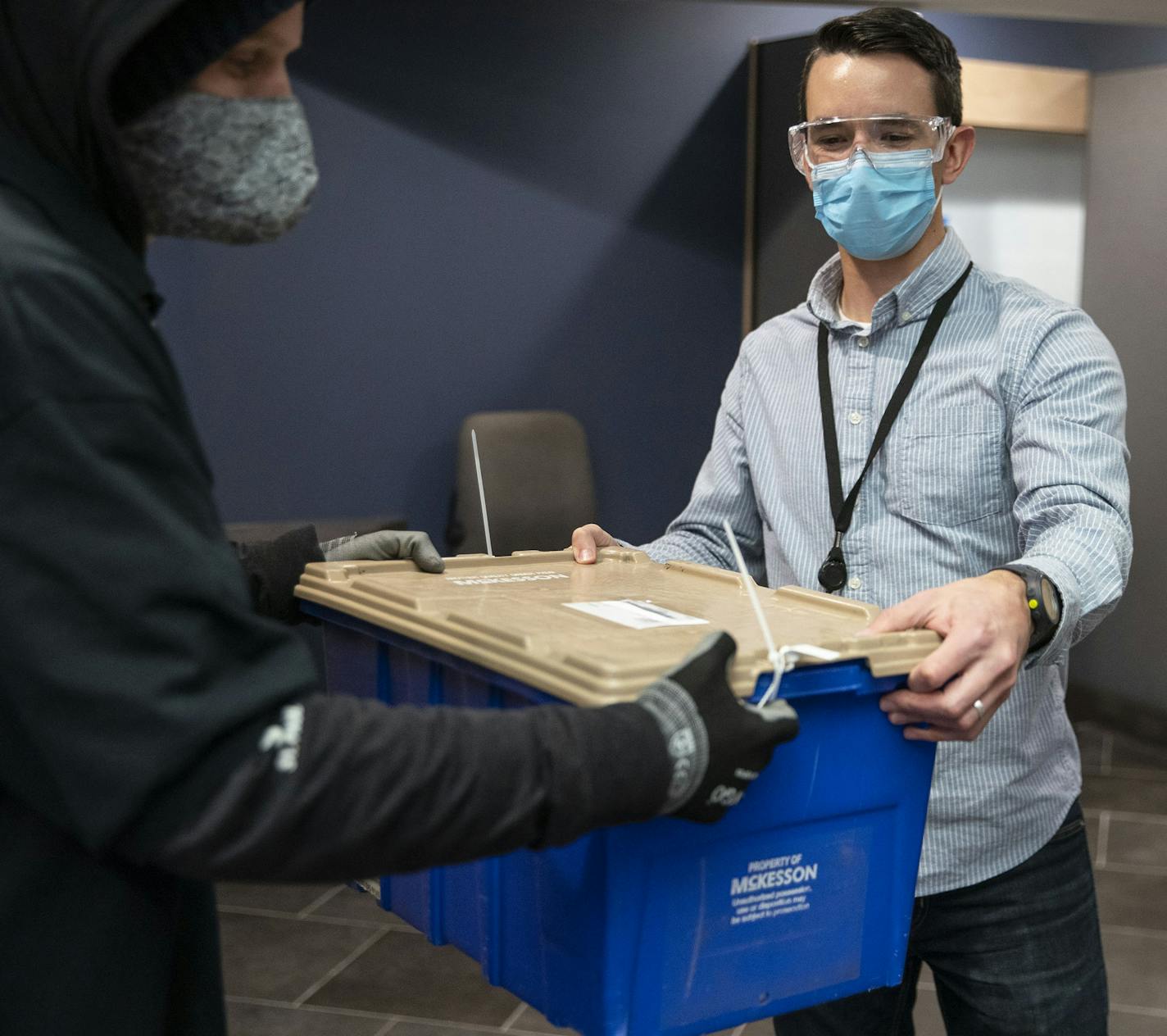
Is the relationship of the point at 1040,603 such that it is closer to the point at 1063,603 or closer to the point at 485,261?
the point at 1063,603

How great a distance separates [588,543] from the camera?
1645 mm

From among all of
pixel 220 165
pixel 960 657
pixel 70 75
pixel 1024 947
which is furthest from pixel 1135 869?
pixel 70 75

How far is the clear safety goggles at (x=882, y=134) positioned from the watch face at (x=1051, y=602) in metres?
0.70

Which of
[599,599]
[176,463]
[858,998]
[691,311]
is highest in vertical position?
[176,463]

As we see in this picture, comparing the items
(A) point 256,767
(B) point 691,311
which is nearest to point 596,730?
(A) point 256,767

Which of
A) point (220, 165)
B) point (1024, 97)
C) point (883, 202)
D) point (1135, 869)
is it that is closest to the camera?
point (220, 165)

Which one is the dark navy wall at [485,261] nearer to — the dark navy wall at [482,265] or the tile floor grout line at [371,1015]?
the dark navy wall at [482,265]

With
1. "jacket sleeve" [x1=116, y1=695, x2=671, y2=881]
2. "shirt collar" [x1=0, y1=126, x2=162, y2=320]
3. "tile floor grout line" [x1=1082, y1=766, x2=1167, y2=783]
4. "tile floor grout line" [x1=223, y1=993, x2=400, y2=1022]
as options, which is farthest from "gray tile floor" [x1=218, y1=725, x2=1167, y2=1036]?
"shirt collar" [x1=0, y1=126, x2=162, y2=320]

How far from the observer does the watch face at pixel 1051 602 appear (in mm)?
1277

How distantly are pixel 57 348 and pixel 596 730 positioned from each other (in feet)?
1.39

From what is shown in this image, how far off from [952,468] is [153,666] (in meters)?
1.05

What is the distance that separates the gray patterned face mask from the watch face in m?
0.77

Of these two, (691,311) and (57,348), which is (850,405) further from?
(691,311)

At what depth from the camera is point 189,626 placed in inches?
31.9
